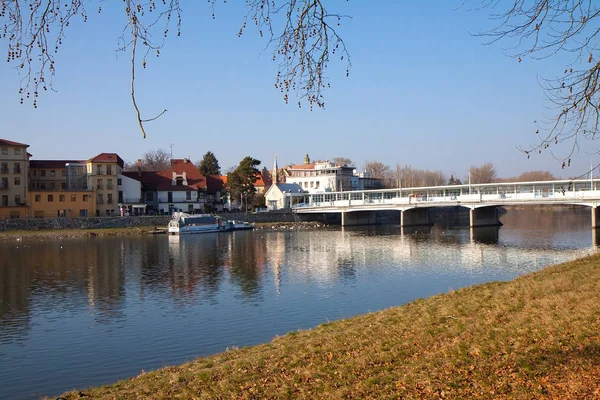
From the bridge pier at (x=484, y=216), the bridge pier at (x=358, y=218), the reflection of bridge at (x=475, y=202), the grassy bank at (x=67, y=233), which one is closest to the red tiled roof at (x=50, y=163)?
the grassy bank at (x=67, y=233)

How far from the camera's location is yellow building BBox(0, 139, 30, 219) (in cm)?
7069

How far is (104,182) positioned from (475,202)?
4653 cm

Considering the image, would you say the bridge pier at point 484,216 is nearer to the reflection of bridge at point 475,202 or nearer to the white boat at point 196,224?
the reflection of bridge at point 475,202

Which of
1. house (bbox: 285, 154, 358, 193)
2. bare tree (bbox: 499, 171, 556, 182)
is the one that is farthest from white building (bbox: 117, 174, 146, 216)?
bare tree (bbox: 499, 171, 556, 182)

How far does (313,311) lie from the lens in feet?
69.6

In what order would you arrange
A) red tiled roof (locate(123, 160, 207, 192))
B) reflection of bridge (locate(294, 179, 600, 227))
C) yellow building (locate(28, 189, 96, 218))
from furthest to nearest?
red tiled roof (locate(123, 160, 207, 192)) → yellow building (locate(28, 189, 96, 218)) → reflection of bridge (locate(294, 179, 600, 227))

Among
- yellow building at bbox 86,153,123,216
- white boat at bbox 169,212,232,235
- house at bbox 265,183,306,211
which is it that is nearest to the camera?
white boat at bbox 169,212,232,235

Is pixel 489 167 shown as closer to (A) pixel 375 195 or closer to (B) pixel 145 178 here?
(A) pixel 375 195

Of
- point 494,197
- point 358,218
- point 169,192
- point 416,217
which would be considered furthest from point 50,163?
point 494,197

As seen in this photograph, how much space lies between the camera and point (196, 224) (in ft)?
237

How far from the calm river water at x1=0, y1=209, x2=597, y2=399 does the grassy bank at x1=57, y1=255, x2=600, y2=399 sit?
4585mm

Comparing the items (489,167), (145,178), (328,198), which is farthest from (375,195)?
(489,167)

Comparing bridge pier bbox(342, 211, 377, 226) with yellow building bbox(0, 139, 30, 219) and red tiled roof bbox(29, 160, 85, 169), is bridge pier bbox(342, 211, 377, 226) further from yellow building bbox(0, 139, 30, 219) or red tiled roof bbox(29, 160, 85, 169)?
yellow building bbox(0, 139, 30, 219)

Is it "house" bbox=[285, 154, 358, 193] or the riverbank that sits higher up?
"house" bbox=[285, 154, 358, 193]
